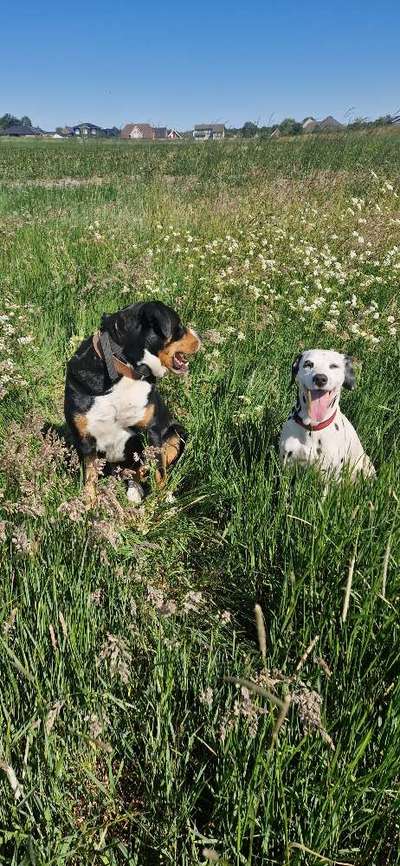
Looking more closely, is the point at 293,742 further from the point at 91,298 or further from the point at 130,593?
the point at 91,298

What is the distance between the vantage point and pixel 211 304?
573 cm

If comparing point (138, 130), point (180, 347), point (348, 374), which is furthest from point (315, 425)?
point (138, 130)

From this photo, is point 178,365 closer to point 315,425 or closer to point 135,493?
point 135,493

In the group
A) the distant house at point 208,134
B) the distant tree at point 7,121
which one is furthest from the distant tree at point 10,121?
the distant house at point 208,134

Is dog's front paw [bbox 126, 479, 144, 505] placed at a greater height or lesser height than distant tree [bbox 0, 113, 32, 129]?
lesser

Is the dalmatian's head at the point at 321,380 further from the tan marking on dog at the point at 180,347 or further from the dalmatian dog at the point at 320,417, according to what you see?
the tan marking on dog at the point at 180,347

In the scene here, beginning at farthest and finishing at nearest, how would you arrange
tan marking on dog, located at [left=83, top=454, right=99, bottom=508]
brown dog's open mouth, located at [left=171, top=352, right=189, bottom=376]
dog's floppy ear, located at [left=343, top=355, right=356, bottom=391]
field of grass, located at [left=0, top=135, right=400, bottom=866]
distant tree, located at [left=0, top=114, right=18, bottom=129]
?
distant tree, located at [left=0, top=114, right=18, bottom=129]
brown dog's open mouth, located at [left=171, top=352, right=189, bottom=376]
dog's floppy ear, located at [left=343, top=355, right=356, bottom=391]
tan marking on dog, located at [left=83, top=454, right=99, bottom=508]
field of grass, located at [left=0, top=135, right=400, bottom=866]

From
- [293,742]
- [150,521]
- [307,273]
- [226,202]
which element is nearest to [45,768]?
[293,742]

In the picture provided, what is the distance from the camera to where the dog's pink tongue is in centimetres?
329

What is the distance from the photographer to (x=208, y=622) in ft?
7.52

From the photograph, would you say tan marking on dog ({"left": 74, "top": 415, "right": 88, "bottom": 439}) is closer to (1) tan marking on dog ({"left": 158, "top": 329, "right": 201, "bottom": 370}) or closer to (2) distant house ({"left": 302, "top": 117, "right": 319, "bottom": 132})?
(1) tan marking on dog ({"left": 158, "top": 329, "right": 201, "bottom": 370})

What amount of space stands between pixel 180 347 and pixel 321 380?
109 cm

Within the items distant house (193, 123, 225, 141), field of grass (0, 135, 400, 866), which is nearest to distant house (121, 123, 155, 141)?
distant house (193, 123, 225, 141)

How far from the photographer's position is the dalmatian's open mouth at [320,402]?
3.29 meters
